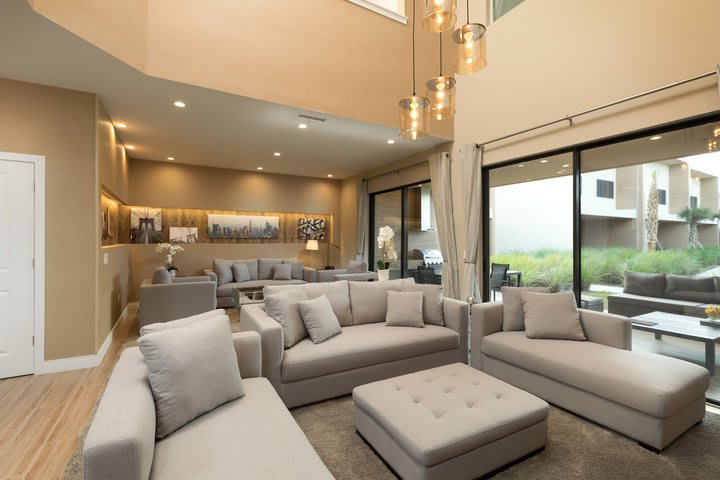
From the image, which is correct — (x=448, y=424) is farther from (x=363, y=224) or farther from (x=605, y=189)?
(x=363, y=224)

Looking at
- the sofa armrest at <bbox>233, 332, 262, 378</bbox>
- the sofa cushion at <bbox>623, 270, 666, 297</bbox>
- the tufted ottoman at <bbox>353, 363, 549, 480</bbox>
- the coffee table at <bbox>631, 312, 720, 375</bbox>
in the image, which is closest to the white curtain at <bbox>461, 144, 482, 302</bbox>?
the sofa cushion at <bbox>623, 270, 666, 297</bbox>

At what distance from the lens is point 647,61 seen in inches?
123

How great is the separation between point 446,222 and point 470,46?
3251 mm

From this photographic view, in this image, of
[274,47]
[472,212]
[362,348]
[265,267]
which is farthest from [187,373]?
[265,267]

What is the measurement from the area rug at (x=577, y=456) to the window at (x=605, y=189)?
2090 mm

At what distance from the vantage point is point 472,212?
489cm

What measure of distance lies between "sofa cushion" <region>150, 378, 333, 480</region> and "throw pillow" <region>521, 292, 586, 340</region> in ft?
7.78

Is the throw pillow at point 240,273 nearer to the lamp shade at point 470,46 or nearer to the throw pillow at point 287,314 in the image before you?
the throw pillow at point 287,314

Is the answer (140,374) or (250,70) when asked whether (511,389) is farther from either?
(250,70)

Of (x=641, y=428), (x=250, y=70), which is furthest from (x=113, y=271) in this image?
(x=641, y=428)

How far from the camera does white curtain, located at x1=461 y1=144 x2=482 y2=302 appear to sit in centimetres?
484

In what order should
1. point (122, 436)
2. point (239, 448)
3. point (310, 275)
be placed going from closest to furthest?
point (122, 436) < point (239, 448) < point (310, 275)

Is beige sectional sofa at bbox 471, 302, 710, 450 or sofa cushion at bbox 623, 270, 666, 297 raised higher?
sofa cushion at bbox 623, 270, 666, 297

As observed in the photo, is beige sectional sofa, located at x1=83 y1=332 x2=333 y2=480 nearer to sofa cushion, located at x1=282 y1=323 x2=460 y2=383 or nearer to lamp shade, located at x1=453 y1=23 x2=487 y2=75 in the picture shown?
sofa cushion, located at x1=282 y1=323 x2=460 y2=383
